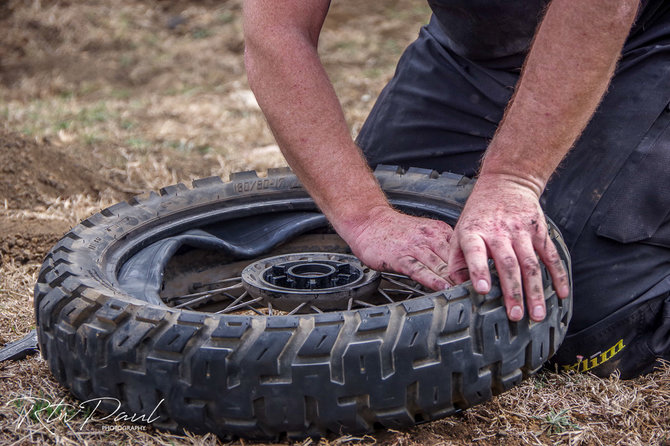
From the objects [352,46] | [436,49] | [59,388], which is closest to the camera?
[59,388]

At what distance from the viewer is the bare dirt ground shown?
2082 millimetres

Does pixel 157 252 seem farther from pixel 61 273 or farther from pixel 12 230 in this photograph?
pixel 12 230

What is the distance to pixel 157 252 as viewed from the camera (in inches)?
99.4

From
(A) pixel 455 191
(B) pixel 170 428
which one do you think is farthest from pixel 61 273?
(A) pixel 455 191

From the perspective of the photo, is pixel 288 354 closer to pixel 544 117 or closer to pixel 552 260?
pixel 552 260

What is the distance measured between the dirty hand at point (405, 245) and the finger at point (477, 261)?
0.18 metres

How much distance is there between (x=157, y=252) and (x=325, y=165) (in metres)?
0.60

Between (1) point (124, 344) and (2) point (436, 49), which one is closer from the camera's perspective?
(1) point (124, 344)

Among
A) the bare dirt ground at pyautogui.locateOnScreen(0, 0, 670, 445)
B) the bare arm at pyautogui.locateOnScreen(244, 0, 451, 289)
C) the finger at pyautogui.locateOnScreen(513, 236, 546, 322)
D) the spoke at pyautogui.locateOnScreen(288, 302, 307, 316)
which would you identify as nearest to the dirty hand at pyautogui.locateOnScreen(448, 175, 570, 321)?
the finger at pyautogui.locateOnScreen(513, 236, 546, 322)

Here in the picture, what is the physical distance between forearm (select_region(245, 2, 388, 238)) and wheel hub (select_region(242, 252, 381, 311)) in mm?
163

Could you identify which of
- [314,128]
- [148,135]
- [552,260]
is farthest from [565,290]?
[148,135]

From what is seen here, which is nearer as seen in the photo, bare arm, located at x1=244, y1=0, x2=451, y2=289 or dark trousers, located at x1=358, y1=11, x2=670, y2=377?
bare arm, located at x1=244, y1=0, x2=451, y2=289

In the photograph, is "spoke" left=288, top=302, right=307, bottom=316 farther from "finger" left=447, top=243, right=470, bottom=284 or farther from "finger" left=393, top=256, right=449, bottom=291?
"finger" left=447, top=243, right=470, bottom=284

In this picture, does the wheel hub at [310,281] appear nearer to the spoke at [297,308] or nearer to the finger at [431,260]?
the spoke at [297,308]
